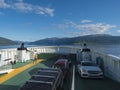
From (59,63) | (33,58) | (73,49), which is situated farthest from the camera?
(73,49)

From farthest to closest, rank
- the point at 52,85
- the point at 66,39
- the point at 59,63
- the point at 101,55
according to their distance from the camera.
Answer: the point at 66,39 < the point at 101,55 < the point at 59,63 < the point at 52,85

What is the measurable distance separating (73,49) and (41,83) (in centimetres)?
1637

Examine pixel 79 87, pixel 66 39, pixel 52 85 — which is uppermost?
pixel 66 39

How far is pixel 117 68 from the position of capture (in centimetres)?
862

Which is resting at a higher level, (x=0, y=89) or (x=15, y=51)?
(x=15, y=51)

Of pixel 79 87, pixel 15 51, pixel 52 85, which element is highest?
pixel 15 51

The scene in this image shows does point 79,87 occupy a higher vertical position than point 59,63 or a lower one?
lower

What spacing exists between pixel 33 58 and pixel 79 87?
1113 centimetres

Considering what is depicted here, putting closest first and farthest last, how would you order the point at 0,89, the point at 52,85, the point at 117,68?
the point at 52,85 < the point at 0,89 < the point at 117,68

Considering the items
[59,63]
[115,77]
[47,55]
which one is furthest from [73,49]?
[115,77]

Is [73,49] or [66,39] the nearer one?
[73,49]

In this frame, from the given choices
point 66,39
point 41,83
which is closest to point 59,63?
point 41,83

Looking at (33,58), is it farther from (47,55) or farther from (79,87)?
(79,87)

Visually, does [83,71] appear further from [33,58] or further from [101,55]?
[33,58]
